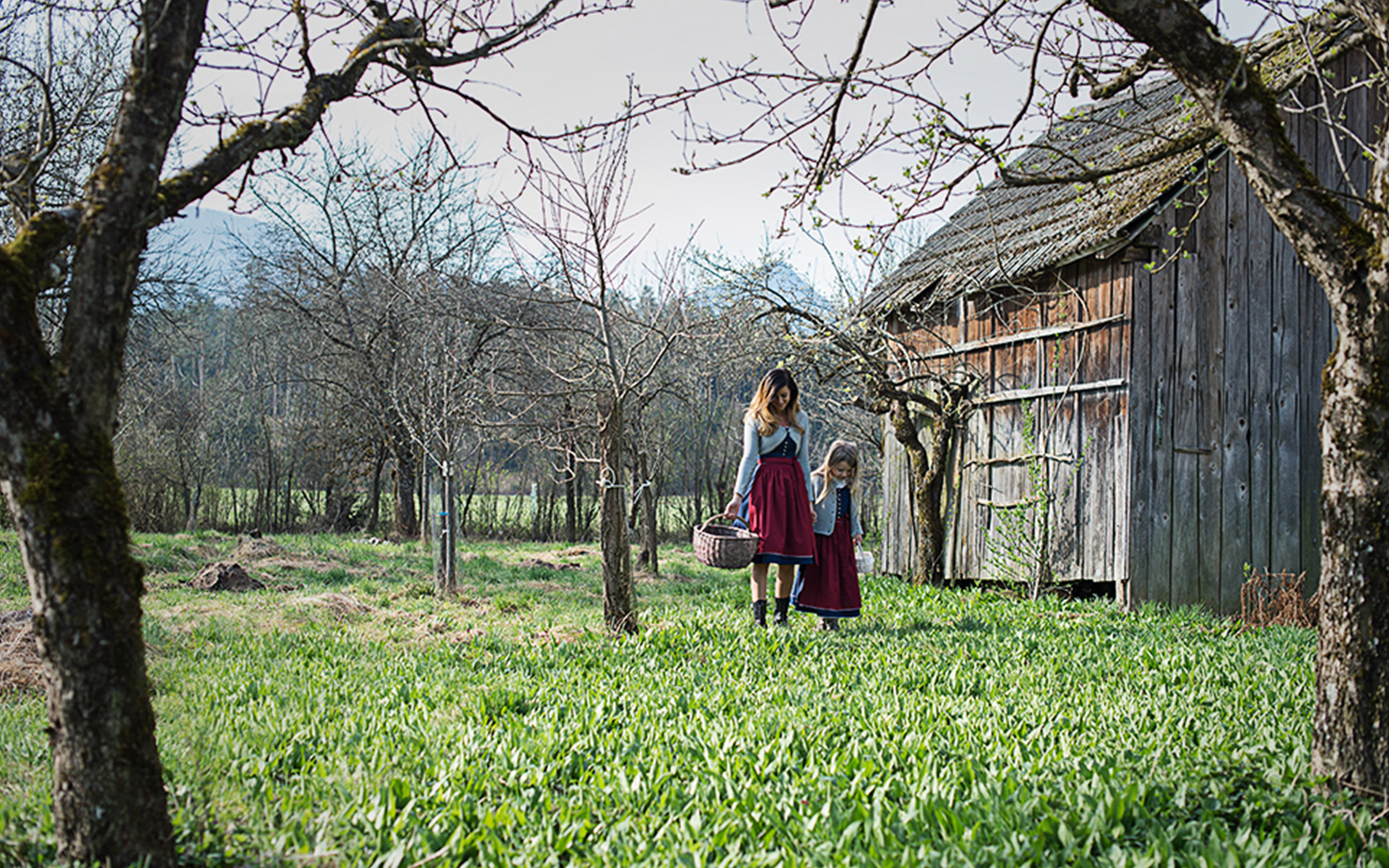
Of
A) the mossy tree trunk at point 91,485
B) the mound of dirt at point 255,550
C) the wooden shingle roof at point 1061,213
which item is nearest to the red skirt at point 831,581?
the wooden shingle roof at point 1061,213

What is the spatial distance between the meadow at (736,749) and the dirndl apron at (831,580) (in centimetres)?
52

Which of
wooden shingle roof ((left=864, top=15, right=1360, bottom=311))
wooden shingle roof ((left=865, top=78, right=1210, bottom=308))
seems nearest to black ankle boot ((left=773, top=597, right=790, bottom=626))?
wooden shingle roof ((left=865, top=78, right=1210, bottom=308))

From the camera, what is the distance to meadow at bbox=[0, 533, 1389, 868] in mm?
3018

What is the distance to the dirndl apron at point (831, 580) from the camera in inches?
296

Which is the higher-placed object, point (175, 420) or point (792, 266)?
point (792, 266)

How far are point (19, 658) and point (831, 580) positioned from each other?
5.81m

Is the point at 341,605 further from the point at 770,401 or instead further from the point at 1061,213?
the point at 1061,213

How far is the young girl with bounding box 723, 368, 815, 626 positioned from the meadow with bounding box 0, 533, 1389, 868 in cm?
65

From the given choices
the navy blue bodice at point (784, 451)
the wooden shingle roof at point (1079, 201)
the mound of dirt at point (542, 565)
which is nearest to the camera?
the wooden shingle roof at point (1079, 201)

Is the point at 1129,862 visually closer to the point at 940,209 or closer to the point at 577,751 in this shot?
the point at 577,751

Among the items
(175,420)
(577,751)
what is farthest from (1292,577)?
(175,420)

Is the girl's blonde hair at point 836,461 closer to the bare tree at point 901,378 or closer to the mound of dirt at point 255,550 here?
the bare tree at point 901,378

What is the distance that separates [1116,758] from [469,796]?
104 inches

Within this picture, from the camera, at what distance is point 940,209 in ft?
15.0
